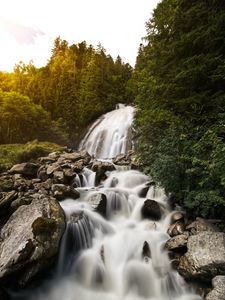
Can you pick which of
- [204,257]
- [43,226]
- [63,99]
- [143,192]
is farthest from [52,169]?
[63,99]

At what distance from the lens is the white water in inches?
811

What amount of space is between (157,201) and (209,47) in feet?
20.0

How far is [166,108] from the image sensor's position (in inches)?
416

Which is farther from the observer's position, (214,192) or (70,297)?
(214,192)

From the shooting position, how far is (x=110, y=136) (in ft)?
73.0

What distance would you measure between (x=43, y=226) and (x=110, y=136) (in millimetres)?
16097

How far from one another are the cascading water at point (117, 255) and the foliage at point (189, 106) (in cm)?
160

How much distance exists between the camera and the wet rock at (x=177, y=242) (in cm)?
699

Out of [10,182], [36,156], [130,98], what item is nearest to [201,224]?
[10,182]

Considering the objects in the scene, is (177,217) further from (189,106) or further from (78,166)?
(78,166)

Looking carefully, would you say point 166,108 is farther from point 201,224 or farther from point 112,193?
point 201,224

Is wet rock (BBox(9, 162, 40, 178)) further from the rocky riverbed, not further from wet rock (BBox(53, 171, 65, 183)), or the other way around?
the rocky riverbed

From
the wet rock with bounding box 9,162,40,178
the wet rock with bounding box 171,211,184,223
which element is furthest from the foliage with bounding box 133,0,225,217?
the wet rock with bounding box 9,162,40,178

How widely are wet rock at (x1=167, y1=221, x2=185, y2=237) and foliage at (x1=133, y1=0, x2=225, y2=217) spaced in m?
0.67
